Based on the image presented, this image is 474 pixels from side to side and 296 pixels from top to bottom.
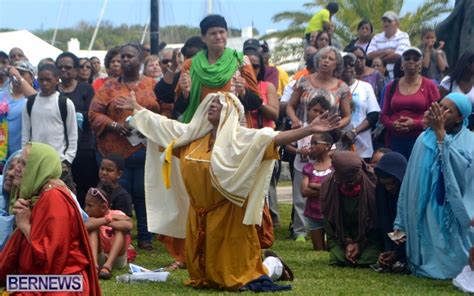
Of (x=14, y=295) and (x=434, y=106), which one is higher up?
(x=434, y=106)

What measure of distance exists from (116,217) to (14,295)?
3.48m

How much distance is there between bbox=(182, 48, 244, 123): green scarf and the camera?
1086 cm

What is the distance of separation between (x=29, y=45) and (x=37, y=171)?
18.5 m

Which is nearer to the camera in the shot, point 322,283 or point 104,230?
point 322,283

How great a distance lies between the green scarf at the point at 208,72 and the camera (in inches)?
428

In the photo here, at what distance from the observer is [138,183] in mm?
12531

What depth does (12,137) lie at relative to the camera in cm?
1316

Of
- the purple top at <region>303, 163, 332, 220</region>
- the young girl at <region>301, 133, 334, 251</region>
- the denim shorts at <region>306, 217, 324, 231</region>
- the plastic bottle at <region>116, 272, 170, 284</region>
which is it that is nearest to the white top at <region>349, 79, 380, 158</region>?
the young girl at <region>301, 133, 334, 251</region>

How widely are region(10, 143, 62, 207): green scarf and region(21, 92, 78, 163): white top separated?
4.67 metres

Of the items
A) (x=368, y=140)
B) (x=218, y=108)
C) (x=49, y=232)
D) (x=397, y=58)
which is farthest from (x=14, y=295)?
(x=397, y=58)

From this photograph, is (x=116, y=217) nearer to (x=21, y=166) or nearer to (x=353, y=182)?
(x=353, y=182)

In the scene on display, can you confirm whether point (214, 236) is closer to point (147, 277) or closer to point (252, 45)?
point (147, 277)

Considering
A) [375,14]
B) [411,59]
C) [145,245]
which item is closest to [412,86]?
[411,59]

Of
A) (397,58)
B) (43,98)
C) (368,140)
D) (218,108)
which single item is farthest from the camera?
(397,58)
